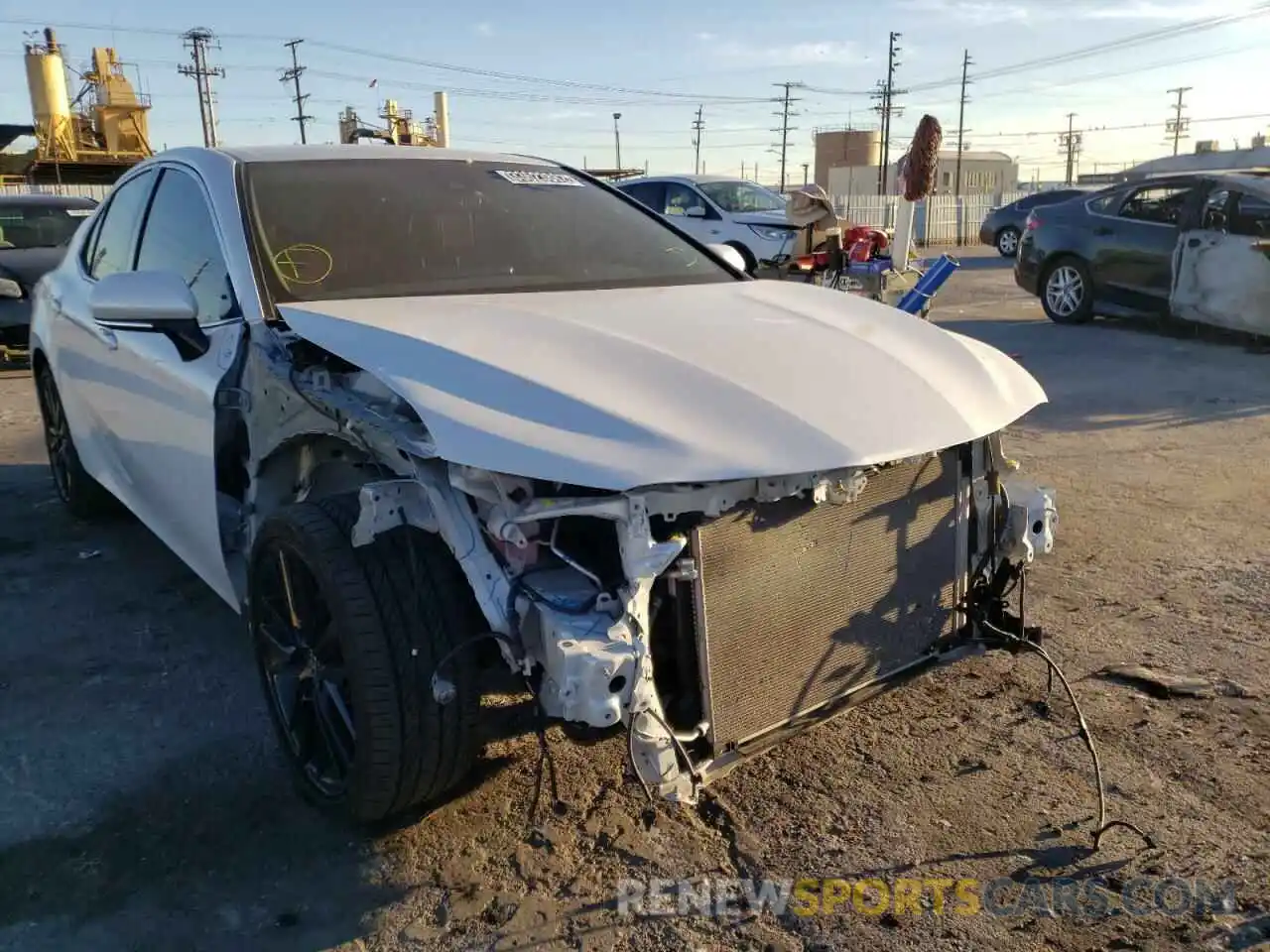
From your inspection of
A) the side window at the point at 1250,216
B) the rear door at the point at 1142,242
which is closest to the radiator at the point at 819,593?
the side window at the point at 1250,216

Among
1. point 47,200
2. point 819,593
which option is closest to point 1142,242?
point 819,593

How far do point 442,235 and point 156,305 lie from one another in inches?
36.1

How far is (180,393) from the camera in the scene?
3.19m

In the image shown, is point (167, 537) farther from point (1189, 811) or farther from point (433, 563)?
point (1189, 811)

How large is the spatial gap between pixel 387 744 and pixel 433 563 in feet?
1.38

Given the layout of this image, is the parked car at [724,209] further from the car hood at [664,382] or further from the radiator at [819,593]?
the radiator at [819,593]

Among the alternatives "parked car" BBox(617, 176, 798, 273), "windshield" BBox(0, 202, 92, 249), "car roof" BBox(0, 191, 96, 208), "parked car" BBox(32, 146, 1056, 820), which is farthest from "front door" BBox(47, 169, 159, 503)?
"parked car" BBox(617, 176, 798, 273)

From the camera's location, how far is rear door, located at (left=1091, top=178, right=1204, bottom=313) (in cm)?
1021

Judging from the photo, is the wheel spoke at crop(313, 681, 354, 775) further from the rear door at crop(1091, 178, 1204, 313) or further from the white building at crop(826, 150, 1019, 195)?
the white building at crop(826, 150, 1019, 195)

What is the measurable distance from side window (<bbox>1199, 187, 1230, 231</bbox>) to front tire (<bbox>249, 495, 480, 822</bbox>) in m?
9.80

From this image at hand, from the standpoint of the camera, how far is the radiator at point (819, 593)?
7.71ft

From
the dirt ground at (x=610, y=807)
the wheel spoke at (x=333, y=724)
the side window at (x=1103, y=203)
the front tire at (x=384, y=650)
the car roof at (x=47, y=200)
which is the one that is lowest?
the dirt ground at (x=610, y=807)

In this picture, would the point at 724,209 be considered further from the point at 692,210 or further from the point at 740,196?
the point at 740,196

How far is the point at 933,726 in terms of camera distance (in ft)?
10.3
